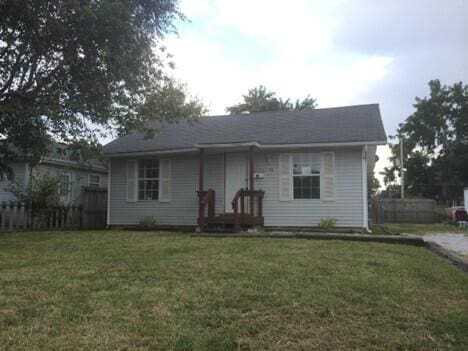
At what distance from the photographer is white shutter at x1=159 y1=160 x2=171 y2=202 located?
1277cm

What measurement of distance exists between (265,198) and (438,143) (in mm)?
38341

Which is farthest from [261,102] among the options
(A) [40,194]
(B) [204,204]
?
(B) [204,204]

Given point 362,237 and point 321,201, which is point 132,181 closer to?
point 321,201

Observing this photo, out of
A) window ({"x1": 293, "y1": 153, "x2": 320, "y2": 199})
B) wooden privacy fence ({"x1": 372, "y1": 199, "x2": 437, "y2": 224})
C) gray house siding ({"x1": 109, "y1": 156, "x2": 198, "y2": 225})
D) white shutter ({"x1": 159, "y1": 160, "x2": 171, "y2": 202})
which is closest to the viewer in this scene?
window ({"x1": 293, "y1": 153, "x2": 320, "y2": 199})

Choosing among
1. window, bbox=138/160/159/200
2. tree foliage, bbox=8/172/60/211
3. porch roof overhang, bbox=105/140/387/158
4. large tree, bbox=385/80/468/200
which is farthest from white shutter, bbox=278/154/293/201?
large tree, bbox=385/80/468/200

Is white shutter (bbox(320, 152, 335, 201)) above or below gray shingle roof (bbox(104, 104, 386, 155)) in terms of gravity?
below

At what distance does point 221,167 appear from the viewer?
1219cm

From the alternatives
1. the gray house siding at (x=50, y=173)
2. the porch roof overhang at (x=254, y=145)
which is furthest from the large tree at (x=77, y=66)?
the gray house siding at (x=50, y=173)

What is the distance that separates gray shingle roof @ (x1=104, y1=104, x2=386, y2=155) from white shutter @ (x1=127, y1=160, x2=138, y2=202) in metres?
0.55

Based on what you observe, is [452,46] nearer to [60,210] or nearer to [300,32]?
[300,32]

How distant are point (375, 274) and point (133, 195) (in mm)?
9481

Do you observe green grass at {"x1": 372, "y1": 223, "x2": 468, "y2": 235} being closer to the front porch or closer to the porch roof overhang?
the porch roof overhang

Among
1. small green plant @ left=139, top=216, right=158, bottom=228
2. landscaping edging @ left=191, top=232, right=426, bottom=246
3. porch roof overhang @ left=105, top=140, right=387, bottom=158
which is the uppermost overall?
porch roof overhang @ left=105, top=140, right=387, bottom=158

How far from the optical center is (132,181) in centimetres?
1319
